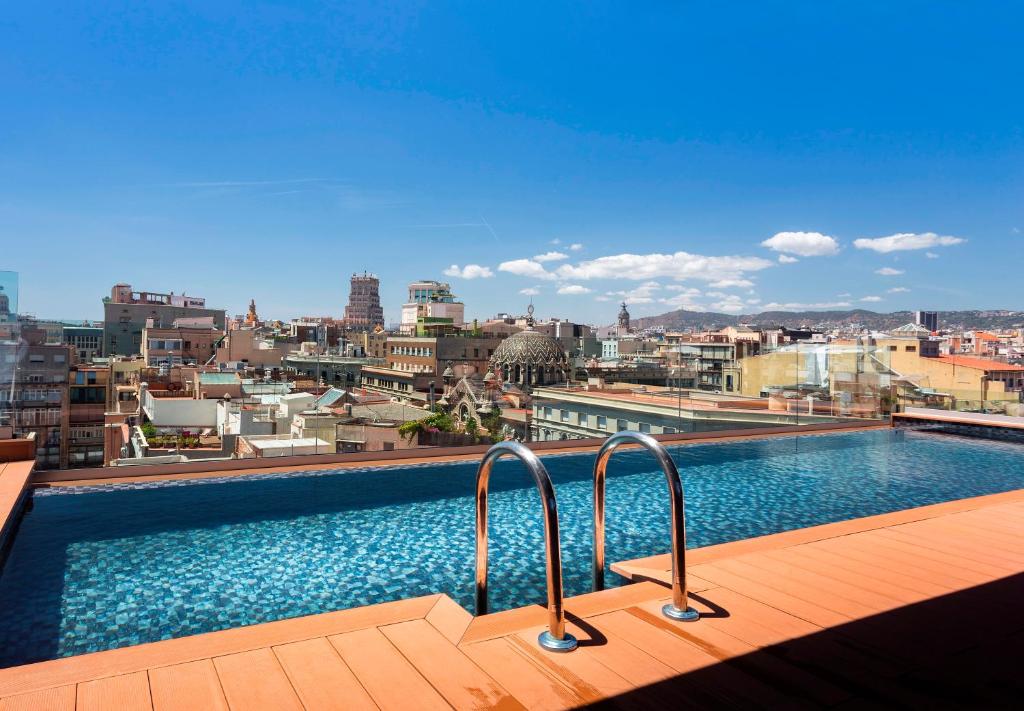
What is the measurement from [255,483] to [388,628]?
10.9ft

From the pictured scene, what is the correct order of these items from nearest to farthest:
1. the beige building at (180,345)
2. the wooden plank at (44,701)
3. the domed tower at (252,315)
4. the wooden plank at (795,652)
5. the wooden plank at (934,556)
Answer: the wooden plank at (44,701)
the wooden plank at (795,652)
the wooden plank at (934,556)
the beige building at (180,345)
the domed tower at (252,315)

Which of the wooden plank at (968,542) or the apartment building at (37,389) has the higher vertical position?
the apartment building at (37,389)

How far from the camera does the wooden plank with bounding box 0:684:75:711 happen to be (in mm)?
1687

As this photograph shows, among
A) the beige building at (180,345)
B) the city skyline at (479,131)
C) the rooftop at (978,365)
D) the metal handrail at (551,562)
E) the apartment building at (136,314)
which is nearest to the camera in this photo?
the metal handrail at (551,562)

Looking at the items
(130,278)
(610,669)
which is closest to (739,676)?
(610,669)

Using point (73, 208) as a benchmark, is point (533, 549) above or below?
below

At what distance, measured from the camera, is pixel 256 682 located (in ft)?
6.03

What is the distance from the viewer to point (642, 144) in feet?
82.2

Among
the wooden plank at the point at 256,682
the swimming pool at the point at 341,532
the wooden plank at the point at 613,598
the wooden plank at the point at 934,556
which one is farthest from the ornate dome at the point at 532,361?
the wooden plank at the point at 256,682

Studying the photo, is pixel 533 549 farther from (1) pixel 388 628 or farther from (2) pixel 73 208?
(2) pixel 73 208

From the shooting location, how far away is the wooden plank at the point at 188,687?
5.62ft

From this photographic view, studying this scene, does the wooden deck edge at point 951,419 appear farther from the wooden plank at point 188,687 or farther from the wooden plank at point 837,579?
the wooden plank at point 188,687

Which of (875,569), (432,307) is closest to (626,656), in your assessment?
(875,569)

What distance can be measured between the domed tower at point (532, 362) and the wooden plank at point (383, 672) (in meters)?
33.7
